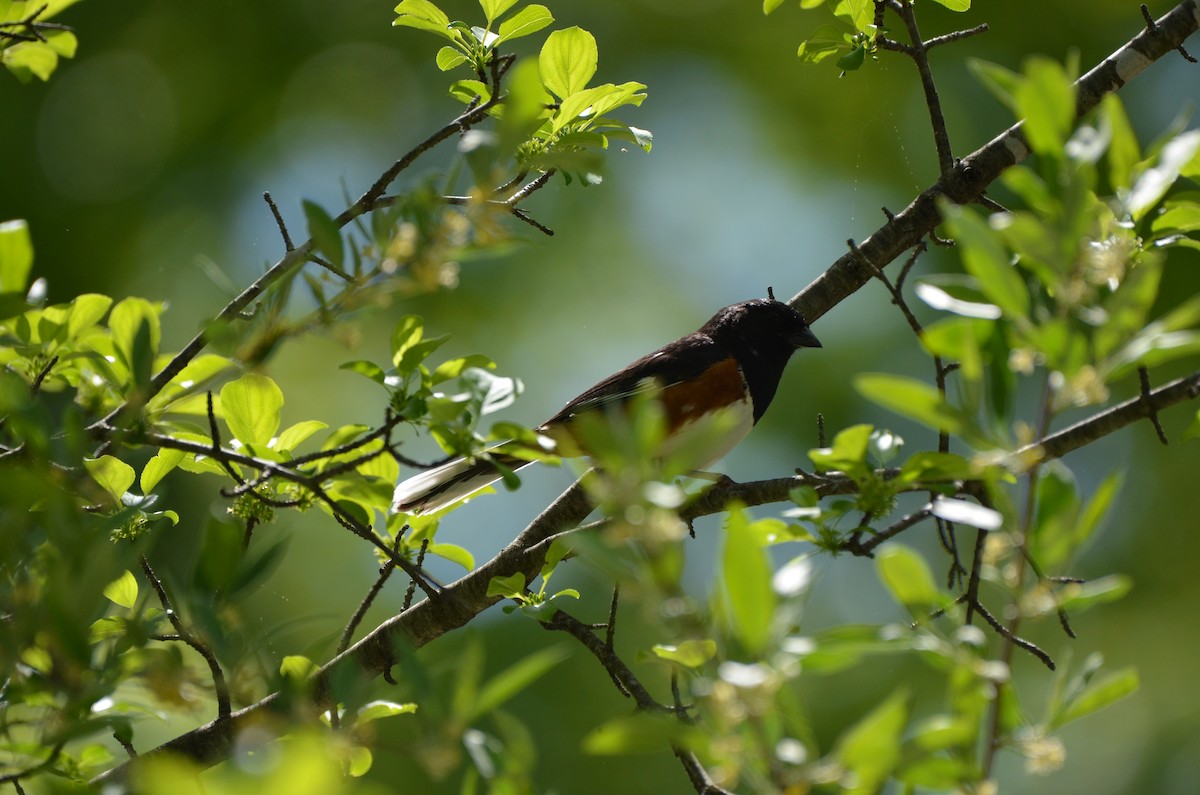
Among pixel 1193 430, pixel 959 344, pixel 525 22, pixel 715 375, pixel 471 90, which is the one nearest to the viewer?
pixel 959 344

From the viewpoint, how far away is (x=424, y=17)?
7.06 feet

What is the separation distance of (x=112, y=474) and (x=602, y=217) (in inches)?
273

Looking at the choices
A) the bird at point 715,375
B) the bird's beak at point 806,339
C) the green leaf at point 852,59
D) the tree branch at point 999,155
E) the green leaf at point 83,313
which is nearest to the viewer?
the green leaf at point 83,313

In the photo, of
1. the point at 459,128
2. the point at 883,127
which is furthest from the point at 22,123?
the point at 459,128

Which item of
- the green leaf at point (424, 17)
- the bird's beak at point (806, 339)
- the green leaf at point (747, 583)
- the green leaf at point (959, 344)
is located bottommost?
the bird's beak at point (806, 339)

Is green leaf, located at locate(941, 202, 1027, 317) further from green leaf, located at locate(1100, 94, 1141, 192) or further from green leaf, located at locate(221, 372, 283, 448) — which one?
green leaf, located at locate(221, 372, 283, 448)

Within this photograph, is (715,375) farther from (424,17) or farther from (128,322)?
(128,322)

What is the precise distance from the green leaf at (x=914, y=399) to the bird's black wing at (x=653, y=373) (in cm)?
269

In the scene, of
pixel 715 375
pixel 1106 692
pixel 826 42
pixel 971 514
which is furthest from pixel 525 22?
pixel 715 375

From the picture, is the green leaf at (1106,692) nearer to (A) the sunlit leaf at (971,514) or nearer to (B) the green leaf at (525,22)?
(A) the sunlit leaf at (971,514)

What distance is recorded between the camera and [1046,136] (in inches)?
36.5

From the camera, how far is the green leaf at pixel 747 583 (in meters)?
0.85

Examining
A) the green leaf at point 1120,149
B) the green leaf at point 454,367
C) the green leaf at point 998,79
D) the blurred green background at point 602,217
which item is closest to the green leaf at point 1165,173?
the green leaf at point 1120,149

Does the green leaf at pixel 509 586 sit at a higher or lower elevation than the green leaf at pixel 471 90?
lower
